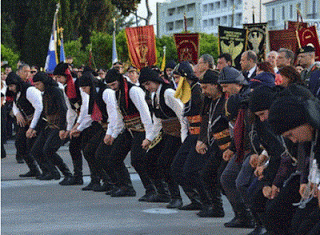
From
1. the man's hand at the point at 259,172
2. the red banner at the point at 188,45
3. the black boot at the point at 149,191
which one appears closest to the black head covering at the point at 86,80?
the black boot at the point at 149,191

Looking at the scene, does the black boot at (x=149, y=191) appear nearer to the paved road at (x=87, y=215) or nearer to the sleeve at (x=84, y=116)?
the paved road at (x=87, y=215)

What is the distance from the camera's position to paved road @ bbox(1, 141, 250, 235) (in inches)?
346

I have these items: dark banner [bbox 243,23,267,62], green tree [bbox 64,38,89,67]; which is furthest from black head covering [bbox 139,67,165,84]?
green tree [bbox 64,38,89,67]

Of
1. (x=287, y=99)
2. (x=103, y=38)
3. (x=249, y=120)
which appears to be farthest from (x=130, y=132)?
(x=103, y=38)

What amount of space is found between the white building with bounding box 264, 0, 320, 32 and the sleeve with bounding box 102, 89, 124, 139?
84.7 metres

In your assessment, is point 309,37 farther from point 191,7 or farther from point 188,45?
point 191,7

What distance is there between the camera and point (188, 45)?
18.6 meters

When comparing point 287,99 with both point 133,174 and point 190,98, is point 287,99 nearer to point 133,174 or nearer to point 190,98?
point 190,98

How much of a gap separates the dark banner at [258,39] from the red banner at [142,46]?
11.3ft

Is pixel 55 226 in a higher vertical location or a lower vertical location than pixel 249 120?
lower

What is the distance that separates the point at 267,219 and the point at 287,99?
1290mm

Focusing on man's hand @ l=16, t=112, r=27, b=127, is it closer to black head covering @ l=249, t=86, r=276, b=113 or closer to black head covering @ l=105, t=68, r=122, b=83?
black head covering @ l=105, t=68, r=122, b=83

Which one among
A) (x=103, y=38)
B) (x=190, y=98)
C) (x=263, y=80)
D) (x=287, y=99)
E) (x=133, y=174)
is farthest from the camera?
(x=103, y=38)

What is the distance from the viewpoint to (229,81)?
27.7 ft
